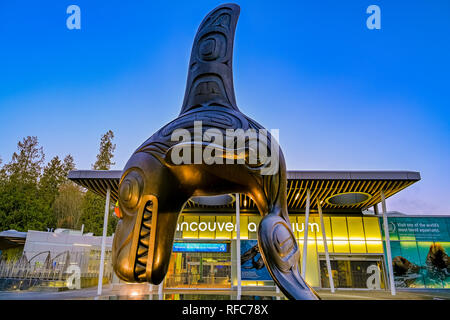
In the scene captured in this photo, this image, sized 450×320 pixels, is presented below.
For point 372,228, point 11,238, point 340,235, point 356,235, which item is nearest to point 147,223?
point 340,235

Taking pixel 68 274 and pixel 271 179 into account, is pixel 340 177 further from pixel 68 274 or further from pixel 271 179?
pixel 68 274

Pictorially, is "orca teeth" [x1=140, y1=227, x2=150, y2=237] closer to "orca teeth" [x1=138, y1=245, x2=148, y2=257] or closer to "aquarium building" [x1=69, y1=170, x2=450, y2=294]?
"orca teeth" [x1=138, y1=245, x2=148, y2=257]

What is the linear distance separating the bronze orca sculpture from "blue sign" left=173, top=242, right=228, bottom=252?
20166mm

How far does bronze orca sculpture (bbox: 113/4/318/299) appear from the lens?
10.0 ft

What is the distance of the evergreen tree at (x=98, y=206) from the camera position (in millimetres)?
37844

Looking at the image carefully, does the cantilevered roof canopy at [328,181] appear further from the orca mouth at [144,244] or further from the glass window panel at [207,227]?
the orca mouth at [144,244]

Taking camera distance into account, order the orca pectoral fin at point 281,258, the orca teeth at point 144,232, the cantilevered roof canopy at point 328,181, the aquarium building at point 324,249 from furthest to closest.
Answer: the aquarium building at point 324,249
the cantilevered roof canopy at point 328,181
the orca teeth at point 144,232
the orca pectoral fin at point 281,258

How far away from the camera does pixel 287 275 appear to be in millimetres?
3098

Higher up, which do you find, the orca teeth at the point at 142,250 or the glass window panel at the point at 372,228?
the glass window panel at the point at 372,228

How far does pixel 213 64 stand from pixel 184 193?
6.09 feet

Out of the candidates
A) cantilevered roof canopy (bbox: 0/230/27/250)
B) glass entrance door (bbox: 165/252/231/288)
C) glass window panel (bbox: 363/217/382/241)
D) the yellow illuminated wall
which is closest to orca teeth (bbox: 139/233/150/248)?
glass entrance door (bbox: 165/252/231/288)

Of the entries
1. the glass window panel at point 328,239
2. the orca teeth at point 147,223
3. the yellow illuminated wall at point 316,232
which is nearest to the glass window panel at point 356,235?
the yellow illuminated wall at point 316,232

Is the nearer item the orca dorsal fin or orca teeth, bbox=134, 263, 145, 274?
orca teeth, bbox=134, 263, 145, 274
